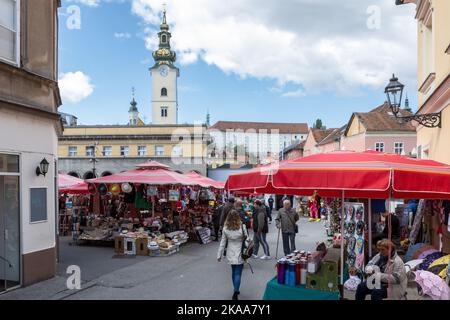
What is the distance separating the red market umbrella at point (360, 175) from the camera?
4.94 meters

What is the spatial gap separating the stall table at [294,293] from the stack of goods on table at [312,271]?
0.09 meters

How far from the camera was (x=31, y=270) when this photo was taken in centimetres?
893

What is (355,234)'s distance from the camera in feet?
28.7

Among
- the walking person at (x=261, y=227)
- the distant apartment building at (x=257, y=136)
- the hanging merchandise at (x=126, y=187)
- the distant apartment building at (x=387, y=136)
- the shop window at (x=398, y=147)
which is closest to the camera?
the walking person at (x=261, y=227)

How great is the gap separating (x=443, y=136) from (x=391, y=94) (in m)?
1.41

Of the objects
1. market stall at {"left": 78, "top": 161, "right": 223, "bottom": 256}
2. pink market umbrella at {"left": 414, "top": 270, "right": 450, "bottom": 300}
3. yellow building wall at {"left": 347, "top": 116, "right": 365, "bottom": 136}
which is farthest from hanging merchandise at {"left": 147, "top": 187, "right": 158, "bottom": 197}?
yellow building wall at {"left": 347, "top": 116, "right": 365, "bottom": 136}

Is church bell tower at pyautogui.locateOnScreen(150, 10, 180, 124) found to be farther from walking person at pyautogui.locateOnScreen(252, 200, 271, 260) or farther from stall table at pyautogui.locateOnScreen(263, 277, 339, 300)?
stall table at pyautogui.locateOnScreen(263, 277, 339, 300)

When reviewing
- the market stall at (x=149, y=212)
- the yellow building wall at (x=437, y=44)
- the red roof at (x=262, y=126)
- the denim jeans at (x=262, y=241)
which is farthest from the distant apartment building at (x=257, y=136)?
the yellow building wall at (x=437, y=44)

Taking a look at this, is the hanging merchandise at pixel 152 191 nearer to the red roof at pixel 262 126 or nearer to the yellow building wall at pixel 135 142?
the yellow building wall at pixel 135 142

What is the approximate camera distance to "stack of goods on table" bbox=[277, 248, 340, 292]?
6.52 metres

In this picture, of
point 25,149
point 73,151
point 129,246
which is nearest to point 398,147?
point 73,151

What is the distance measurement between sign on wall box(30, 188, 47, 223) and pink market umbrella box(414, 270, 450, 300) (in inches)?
301
